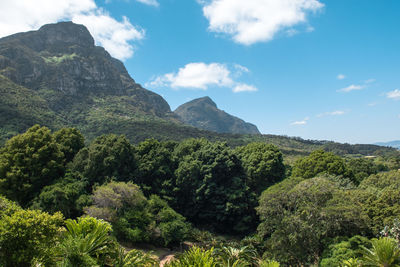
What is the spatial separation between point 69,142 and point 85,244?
19.7m

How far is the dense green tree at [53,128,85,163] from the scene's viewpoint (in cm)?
2749

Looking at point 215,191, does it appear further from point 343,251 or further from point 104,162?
point 343,251

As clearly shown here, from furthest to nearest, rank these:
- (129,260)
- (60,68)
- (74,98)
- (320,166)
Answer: (60,68), (74,98), (320,166), (129,260)

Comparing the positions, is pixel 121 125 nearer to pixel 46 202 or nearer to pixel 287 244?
pixel 46 202


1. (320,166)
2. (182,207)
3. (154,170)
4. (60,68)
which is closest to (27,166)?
(154,170)

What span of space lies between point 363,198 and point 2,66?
152m

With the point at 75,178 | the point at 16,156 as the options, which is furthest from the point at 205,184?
the point at 16,156

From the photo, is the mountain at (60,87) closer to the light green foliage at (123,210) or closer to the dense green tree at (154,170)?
the dense green tree at (154,170)

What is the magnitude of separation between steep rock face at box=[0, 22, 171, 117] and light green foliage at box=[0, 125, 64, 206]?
109 m

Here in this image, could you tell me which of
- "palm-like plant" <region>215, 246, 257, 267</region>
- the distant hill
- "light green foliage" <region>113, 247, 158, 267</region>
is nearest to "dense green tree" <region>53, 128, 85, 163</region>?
"light green foliage" <region>113, 247, 158, 267</region>

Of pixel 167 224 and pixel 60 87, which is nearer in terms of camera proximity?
pixel 167 224

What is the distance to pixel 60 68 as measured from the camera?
14712cm

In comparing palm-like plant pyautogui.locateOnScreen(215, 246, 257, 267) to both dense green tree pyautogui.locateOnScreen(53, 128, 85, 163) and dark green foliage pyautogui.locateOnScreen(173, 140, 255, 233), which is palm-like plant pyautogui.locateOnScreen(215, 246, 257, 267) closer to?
dark green foliage pyautogui.locateOnScreen(173, 140, 255, 233)

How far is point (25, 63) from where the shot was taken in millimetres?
132875
